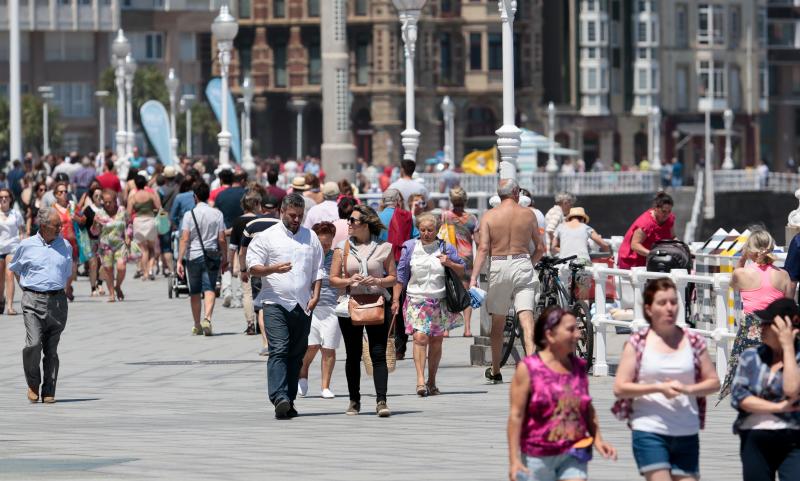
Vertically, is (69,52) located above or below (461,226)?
above

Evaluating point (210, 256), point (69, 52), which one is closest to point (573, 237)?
point (210, 256)

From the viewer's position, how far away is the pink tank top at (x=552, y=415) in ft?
29.8

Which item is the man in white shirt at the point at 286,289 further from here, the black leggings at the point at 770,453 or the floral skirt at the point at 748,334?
the black leggings at the point at 770,453

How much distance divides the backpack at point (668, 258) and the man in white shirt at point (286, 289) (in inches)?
206

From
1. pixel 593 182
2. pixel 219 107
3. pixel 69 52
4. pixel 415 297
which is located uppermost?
pixel 69 52

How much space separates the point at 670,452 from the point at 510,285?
309 inches

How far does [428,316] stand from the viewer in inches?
657

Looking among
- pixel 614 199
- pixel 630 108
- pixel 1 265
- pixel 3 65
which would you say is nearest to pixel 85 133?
pixel 3 65

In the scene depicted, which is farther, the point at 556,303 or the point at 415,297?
the point at 556,303

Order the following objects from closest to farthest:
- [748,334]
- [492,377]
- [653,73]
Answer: [748,334], [492,377], [653,73]

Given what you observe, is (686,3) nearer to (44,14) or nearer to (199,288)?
(44,14)

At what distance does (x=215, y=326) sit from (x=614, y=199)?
52.8m

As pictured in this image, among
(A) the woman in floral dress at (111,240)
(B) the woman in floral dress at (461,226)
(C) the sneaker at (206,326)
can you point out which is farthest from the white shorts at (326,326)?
(A) the woman in floral dress at (111,240)

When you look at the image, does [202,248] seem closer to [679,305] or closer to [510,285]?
[510,285]
